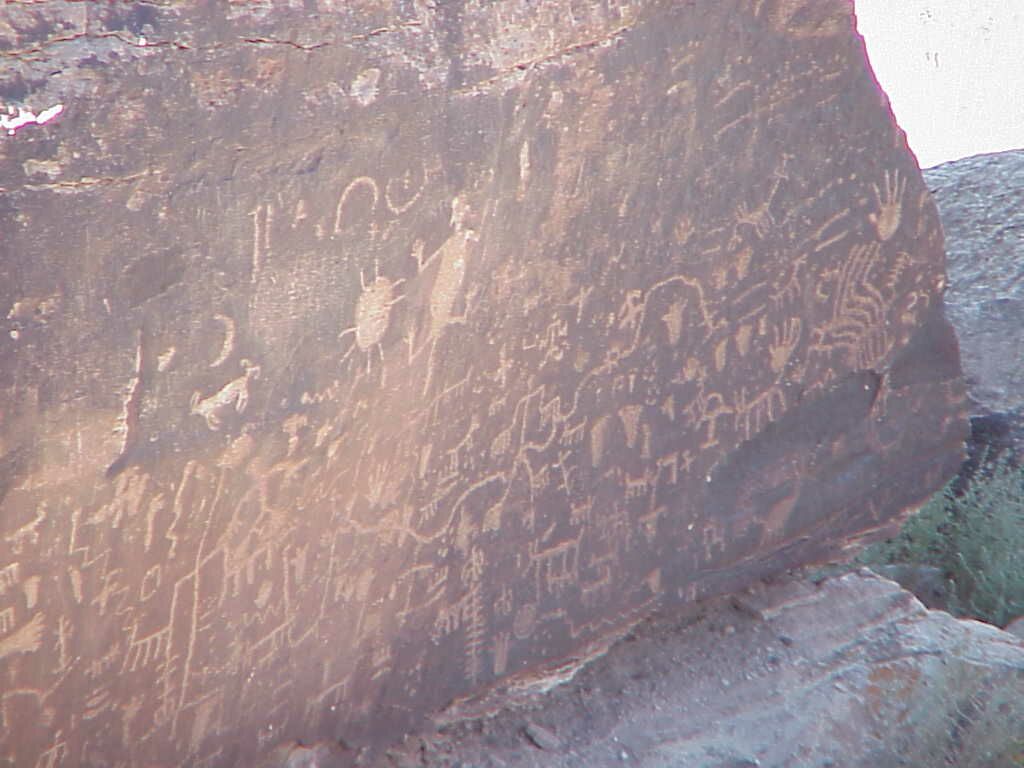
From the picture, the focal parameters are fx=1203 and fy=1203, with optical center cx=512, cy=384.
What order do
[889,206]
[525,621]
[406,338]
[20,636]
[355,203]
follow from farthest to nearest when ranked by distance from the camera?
[889,206] → [525,621] → [406,338] → [355,203] → [20,636]

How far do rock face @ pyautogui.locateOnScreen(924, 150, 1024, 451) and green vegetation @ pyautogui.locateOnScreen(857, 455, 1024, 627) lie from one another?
0.13m

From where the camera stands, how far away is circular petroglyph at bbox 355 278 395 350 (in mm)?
1724

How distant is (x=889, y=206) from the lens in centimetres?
230

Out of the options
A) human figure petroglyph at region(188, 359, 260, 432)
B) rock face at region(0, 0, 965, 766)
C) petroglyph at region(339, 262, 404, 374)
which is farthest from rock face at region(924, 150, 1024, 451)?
human figure petroglyph at region(188, 359, 260, 432)

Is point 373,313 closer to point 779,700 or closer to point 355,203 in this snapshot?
point 355,203

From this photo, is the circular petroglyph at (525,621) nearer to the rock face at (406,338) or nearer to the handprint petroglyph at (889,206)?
the rock face at (406,338)

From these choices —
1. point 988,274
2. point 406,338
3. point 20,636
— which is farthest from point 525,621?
point 988,274

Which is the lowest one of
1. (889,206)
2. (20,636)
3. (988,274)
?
(20,636)

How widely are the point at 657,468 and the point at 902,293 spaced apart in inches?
25.7

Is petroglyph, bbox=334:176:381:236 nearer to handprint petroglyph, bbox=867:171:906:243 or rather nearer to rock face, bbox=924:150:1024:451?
handprint petroglyph, bbox=867:171:906:243

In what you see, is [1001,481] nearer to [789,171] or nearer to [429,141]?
[789,171]

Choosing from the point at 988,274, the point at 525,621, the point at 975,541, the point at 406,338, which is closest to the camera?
the point at 406,338

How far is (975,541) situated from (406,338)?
5.11 feet

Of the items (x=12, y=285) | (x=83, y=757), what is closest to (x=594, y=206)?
(x=12, y=285)
